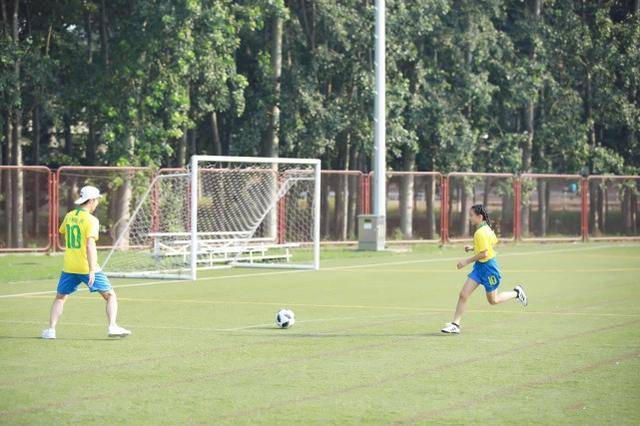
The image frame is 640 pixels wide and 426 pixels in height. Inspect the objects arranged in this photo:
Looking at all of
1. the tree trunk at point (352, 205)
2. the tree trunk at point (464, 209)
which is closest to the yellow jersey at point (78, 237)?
the tree trunk at point (352, 205)

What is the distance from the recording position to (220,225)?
1227 inches

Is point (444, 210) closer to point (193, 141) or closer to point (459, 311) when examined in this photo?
point (193, 141)

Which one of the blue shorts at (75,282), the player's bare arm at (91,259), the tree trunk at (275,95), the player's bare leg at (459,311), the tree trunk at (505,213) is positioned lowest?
the player's bare leg at (459,311)

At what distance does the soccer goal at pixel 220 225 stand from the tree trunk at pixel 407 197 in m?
5.44

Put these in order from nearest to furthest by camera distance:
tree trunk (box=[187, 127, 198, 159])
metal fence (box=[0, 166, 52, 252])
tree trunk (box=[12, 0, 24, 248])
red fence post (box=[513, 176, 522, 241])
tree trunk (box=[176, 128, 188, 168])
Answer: metal fence (box=[0, 166, 52, 252]), tree trunk (box=[12, 0, 24, 248]), tree trunk (box=[176, 128, 188, 168]), red fence post (box=[513, 176, 522, 241]), tree trunk (box=[187, 127, 198, 159])

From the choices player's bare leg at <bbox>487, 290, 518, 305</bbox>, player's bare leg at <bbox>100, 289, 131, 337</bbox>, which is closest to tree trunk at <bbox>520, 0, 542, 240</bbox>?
player's bare leg at <bbox>487, 290, 518, 305</bbox>

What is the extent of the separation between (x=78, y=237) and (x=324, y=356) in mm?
3423

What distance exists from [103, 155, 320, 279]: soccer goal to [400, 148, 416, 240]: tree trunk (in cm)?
544

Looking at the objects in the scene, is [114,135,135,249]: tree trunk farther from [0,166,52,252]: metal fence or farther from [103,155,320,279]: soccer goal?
[0,166,52,252]: metal fence

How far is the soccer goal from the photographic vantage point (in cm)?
2731

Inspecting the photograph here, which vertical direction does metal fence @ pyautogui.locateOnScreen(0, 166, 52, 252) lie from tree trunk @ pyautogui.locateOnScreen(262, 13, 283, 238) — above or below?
below

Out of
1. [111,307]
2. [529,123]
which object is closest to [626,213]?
[529,123]

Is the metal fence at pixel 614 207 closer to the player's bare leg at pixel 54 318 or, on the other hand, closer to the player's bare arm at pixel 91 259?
the player's bare leg at pixel 54 318

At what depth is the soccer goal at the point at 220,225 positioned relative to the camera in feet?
89.6
